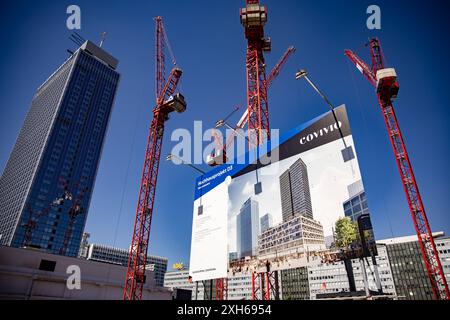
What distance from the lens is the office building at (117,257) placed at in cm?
16085

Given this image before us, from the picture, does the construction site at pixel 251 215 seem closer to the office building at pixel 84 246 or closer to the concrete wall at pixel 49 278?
the concrete wall at pixel 49 278

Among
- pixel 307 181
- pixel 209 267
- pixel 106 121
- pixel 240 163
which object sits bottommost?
pixel 209 267

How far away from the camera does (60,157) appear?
12181 centimetres

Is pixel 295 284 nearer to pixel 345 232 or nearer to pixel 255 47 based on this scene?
pixel 255 47

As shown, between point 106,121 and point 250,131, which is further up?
point 106,121

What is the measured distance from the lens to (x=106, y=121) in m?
147

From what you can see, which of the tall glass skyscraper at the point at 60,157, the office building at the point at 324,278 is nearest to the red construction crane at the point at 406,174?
the office building at the point at 324,278

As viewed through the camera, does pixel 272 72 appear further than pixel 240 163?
Yes

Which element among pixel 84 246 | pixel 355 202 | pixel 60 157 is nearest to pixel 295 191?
pixel 355 202

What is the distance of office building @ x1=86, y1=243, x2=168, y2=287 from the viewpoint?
161 metres
